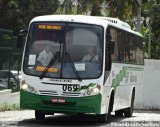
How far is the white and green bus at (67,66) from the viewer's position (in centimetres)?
1606

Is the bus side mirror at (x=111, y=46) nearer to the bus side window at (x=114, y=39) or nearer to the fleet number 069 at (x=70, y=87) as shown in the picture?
the bus side window at (x=114, y=39)

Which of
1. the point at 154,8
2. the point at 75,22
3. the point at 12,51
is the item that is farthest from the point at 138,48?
the point at 154,8

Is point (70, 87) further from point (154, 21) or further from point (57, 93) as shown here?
point (154, 21)

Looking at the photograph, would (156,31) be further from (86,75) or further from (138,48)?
(86,75)

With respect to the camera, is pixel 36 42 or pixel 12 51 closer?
pixel 36 42

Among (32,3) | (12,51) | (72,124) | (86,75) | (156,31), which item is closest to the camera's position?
(86,75)

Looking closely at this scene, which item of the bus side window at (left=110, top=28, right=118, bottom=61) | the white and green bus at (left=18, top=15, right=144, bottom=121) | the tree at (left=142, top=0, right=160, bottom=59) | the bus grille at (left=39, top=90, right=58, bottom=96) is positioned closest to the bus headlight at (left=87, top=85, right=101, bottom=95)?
the white and green bus at (left=18, top=15, right=144, bottom=121)

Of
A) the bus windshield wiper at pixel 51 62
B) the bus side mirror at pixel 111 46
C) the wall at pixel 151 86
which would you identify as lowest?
the wall at pixel 151 86

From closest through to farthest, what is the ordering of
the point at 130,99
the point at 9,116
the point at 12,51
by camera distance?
1. the point at 9,116
2. the point at 130,99
3. the point at 12,51

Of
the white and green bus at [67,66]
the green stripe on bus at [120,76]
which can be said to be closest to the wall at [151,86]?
the green stripe on bus at [120,76]

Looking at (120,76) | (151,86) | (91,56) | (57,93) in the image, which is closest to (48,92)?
(57,93)

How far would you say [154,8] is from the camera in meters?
39.2

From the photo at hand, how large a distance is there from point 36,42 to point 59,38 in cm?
68

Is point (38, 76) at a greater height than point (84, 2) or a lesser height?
lesser
